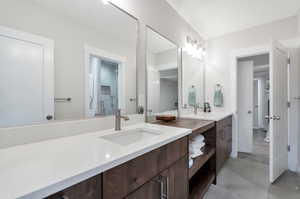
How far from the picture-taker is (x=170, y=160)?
101 centimetres

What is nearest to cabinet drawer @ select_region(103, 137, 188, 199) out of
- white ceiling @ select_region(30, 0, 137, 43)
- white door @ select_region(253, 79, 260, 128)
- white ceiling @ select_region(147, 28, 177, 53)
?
white ceiling @ select_region(30, 0, 137, 43)

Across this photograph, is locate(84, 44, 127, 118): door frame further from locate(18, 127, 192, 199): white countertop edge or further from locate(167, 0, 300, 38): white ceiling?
locate(167, 0, 300, 38): white ceiling

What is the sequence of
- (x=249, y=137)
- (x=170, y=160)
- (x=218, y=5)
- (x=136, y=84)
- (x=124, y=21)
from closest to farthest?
(x=170, y=160)
(x=124, y=21)
(x=136, y=84)
(x=218, y=5)
(x=249, y=137)

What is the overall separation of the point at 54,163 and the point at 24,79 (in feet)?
1.86

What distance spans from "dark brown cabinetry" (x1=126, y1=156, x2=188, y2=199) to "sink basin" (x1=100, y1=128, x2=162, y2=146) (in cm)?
28

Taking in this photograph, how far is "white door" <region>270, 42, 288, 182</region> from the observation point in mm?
1899

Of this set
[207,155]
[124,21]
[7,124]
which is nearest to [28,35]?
[7,124]

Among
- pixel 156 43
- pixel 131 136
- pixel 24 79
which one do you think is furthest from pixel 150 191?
pixel 156 43

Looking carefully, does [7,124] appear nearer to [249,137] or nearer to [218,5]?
[218,5]

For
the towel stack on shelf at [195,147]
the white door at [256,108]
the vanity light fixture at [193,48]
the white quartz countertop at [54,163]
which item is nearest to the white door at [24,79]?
the white quartz countertop at [54,163]

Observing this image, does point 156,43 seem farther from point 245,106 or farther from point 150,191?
point 245,106

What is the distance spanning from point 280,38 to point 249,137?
189cm

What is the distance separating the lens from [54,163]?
23.5 inches

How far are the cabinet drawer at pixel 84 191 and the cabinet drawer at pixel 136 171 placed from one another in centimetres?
3
